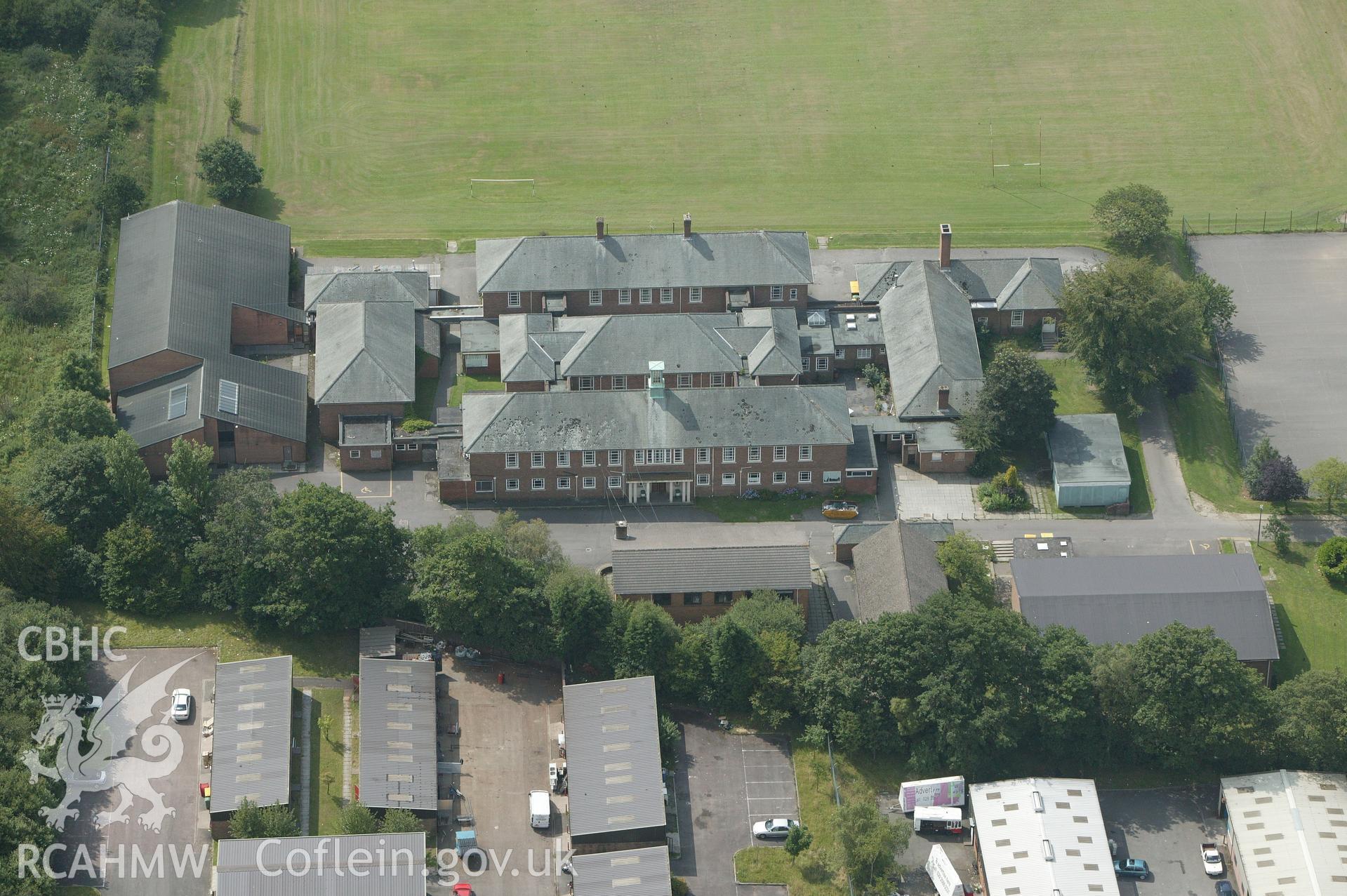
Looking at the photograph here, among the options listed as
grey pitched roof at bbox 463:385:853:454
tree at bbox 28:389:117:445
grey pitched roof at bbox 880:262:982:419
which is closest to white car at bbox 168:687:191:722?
tree at bbox 28:389:117:445

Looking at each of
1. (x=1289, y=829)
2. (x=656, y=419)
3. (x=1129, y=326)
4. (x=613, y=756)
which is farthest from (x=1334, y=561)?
(x=613, y=756)

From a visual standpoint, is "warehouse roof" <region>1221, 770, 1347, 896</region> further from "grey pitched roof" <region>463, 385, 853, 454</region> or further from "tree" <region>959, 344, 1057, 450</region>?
"grey pitched roof" <region>463, 385, 853, 454</region>

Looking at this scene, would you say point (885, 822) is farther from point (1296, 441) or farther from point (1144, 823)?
point (1296, 441)

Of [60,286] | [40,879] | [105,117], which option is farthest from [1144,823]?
[105,117]

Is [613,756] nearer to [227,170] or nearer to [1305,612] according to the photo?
[1305,612]

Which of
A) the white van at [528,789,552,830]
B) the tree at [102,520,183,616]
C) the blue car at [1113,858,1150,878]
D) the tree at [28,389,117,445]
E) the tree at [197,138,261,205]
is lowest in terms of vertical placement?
the blue car at [1113,858,1150,878]

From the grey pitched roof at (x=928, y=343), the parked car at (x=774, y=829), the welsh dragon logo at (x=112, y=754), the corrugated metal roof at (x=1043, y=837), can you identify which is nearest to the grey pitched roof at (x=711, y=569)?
the parked car at (x=774, y=829)

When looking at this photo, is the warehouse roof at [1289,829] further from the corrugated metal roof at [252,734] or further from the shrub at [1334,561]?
the corrugated metal roof at [252,734]
